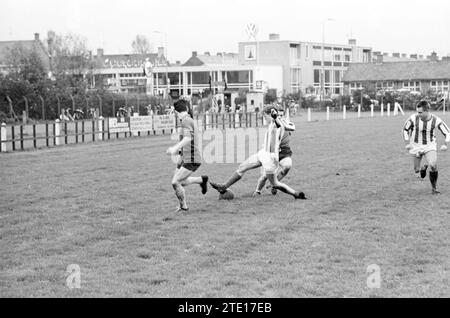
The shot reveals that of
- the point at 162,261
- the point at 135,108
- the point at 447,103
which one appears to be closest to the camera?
the point at 162,261

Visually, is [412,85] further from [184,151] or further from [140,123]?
[184,151]

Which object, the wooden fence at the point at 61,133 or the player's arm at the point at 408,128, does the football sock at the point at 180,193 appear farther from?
the wooden fence at the point at 61,133

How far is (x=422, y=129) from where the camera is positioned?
15.4 m

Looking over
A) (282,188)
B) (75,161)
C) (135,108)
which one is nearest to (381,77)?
(135,108)

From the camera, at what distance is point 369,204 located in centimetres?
1368

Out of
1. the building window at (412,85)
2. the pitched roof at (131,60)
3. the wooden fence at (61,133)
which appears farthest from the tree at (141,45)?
the wooden fence at (61,133)

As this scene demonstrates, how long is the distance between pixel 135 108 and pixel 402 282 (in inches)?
1903

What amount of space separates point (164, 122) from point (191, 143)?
87.1 ft

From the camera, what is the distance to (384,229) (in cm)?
1110

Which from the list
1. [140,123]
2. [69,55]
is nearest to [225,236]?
[140,123]

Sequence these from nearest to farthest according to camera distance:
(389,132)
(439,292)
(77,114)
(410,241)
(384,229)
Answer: (439,292)
(410,241)
(384,229)
(389,132)
(77,114)

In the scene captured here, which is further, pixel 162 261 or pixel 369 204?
pixel 369 204

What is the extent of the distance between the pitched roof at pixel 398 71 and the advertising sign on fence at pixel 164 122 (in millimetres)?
67498

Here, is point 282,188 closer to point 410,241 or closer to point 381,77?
point 410,241
